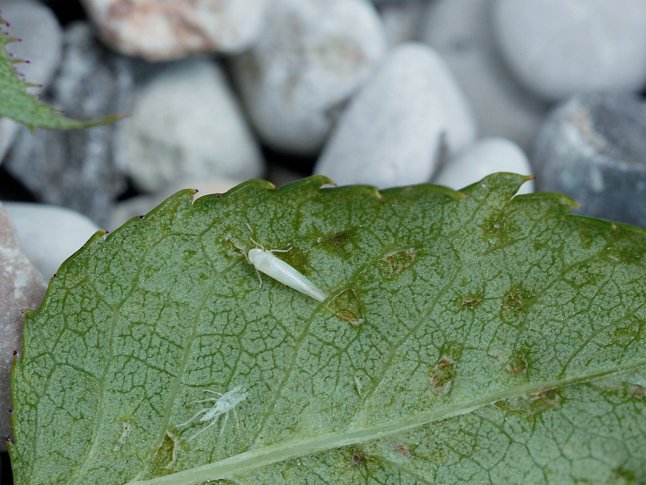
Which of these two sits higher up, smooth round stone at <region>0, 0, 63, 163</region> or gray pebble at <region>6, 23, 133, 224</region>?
smooth round stone at <region>0, 0, 63, 163</region>

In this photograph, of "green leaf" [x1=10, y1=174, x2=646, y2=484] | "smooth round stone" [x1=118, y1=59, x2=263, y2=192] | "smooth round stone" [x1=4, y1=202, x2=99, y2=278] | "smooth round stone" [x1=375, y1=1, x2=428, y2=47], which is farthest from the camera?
"smooth round stone" [x1=375, y1=1, x2=428, y2=47]

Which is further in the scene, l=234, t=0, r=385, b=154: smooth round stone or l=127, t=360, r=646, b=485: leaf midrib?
l=234, t=0, r=385, b=154: smooth round stone

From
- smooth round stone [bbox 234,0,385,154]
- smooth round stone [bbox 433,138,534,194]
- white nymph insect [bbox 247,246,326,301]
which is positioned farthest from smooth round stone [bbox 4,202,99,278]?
smooth round stone [bbox 433,138,534,194]

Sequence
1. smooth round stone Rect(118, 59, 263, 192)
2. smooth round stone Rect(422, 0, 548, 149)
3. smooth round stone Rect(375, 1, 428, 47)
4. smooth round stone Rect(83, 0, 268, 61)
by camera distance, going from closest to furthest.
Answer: smooth round stone Rect(83, 0, 268, 61)
smooth round stone Rect(118, 59, 263, 192)
smooth round stone Rect(422, 0, 548, 149)
smooth round stone Rect(375, 1, 428, 47)

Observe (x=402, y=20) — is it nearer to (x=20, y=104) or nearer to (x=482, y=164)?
(x=482, y=164)

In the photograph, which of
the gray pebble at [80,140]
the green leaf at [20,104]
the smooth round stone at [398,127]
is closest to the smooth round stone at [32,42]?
the gray pebble at [80,140]

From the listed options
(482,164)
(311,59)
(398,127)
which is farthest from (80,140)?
(482,164)

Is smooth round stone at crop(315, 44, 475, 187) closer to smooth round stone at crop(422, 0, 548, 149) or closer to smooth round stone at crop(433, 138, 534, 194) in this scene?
smooth round stone at crop(433, 138, 534, 194)

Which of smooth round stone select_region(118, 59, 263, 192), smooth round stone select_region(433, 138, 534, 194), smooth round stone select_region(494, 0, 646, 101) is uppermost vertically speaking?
smooth round stone select_region(494, 0, 646, 101)
